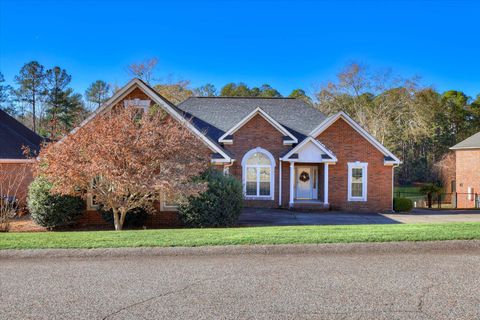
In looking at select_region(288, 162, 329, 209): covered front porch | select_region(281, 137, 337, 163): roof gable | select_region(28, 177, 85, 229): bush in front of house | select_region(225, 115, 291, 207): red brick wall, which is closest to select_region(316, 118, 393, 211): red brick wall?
select_region(288, 162, 329, 209): covered front porch

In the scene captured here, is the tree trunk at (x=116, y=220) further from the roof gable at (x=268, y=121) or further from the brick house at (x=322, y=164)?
the roof gable at (x=268, y=121)

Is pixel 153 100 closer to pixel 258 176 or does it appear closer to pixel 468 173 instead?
pixel 258 176

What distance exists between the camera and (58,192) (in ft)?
46.0

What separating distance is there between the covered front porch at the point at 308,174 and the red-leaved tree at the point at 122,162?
9.27 m

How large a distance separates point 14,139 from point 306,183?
684 inches

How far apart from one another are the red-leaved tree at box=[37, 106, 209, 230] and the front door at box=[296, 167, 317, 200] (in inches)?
441

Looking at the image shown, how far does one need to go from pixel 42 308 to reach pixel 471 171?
124ft

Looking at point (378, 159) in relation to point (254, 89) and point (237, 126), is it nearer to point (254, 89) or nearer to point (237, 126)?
Answer: point (237, 126)

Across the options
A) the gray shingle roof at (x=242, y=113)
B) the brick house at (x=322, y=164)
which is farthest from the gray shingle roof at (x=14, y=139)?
the brick house at (x=322, y=164)

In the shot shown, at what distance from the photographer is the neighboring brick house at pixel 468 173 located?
3481 cm

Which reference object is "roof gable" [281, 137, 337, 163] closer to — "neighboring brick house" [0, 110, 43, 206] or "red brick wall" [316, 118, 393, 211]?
"red brick wall" [316, 118, 393, 211]

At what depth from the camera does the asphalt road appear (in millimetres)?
5406

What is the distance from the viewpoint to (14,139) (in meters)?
24.0

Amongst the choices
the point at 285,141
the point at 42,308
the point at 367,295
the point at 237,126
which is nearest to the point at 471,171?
the point at 285,141
